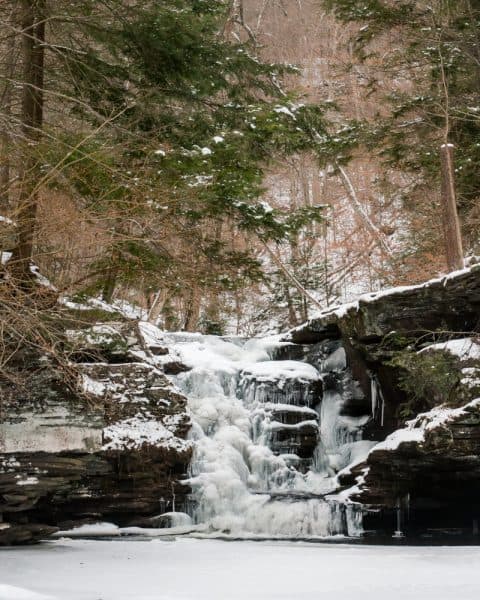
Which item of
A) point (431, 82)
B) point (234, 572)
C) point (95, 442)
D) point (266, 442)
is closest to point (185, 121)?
point (95, 442)

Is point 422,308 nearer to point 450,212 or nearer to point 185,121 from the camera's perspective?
point 450,212

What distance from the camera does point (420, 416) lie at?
927cm

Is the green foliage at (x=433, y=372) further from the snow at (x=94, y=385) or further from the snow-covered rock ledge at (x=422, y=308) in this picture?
the snow at (x=94, y=385)

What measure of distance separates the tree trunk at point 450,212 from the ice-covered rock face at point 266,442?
2.68 meters

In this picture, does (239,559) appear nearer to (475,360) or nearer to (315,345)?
(475,360)

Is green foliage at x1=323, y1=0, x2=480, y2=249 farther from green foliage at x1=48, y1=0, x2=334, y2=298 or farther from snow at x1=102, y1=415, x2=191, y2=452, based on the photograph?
snow at x1=102, y1=415, x2=191, y2=452

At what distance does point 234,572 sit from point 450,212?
8006 millimetres

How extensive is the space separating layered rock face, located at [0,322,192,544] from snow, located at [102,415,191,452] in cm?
1

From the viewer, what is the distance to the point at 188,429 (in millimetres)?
10016

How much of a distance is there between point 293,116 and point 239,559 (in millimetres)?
5606

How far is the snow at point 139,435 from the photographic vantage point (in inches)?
361

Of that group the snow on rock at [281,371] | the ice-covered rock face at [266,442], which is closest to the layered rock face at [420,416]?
the ice-covered rock face at [266,442]

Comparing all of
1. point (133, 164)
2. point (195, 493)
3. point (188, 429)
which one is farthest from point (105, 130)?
point (195, 493)

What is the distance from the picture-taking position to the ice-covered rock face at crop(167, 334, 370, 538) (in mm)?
9219
